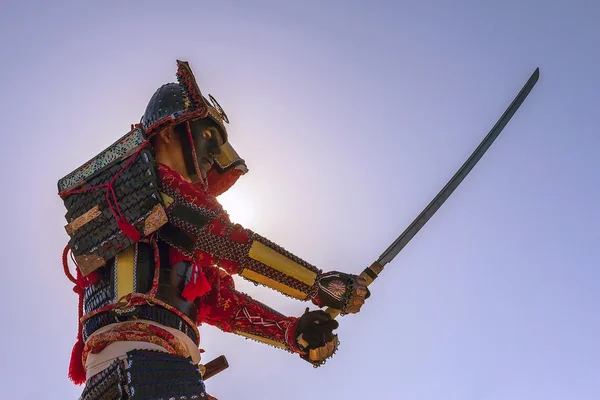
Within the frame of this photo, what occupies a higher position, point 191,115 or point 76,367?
point 191,115

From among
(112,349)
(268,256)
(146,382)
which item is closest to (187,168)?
(268,256)

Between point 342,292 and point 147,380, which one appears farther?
point 342,292

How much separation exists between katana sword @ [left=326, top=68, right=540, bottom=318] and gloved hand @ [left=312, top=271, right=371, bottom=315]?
0.57 ft

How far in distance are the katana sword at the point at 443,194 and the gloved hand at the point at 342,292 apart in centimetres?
17

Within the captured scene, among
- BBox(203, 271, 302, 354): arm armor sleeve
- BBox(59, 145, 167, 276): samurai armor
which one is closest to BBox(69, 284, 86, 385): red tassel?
BBox(59, 145, 167, 276): samurai armor

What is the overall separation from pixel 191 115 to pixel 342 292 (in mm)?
1932

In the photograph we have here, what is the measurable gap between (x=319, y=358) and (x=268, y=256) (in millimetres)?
1051

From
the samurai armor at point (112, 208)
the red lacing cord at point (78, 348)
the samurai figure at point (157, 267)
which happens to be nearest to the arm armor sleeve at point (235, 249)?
the samurai figure at point (157, 267)

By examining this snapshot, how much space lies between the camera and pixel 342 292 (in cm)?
496

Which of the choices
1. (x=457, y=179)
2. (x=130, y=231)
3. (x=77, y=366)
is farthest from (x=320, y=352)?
(x=457, y=179)

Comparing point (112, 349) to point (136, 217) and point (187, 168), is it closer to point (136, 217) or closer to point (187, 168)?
point (136, 217)

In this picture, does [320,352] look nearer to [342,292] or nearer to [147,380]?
[342,292]

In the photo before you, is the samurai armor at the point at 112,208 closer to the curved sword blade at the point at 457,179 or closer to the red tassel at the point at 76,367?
the red tassel at the point at 76,367

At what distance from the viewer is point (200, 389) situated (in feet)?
14.5
